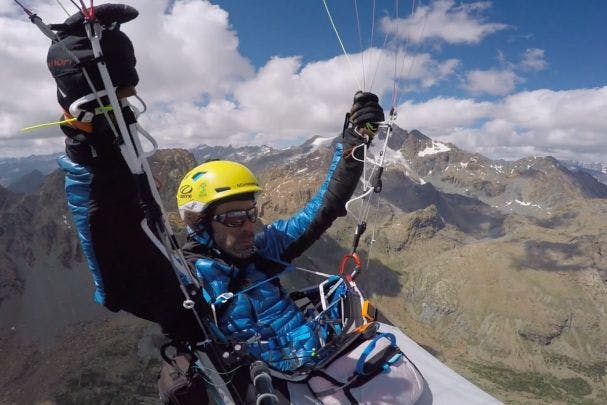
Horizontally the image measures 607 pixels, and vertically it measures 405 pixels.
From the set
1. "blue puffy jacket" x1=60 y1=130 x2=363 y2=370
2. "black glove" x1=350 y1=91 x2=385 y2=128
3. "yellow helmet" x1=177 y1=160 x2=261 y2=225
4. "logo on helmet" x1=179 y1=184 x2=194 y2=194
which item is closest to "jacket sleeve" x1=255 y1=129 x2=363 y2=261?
"blue puffy jacket" x1=60 y1=130 x2=363 y2=370

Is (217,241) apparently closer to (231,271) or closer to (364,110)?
(231,271)

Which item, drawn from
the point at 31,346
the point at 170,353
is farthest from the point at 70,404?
the point at 170,353

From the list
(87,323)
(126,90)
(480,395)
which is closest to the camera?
(126,90)

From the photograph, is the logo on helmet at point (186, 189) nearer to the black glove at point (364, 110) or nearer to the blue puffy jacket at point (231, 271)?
the blue puffy jacket at point (231, 271)

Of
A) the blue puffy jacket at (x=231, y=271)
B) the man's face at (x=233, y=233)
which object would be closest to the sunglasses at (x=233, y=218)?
the man's face at (x=233, y=233)

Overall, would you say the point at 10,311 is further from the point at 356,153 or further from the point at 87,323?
the point at 356,153

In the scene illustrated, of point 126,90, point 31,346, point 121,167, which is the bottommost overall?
point 31,346

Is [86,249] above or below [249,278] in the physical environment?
above
